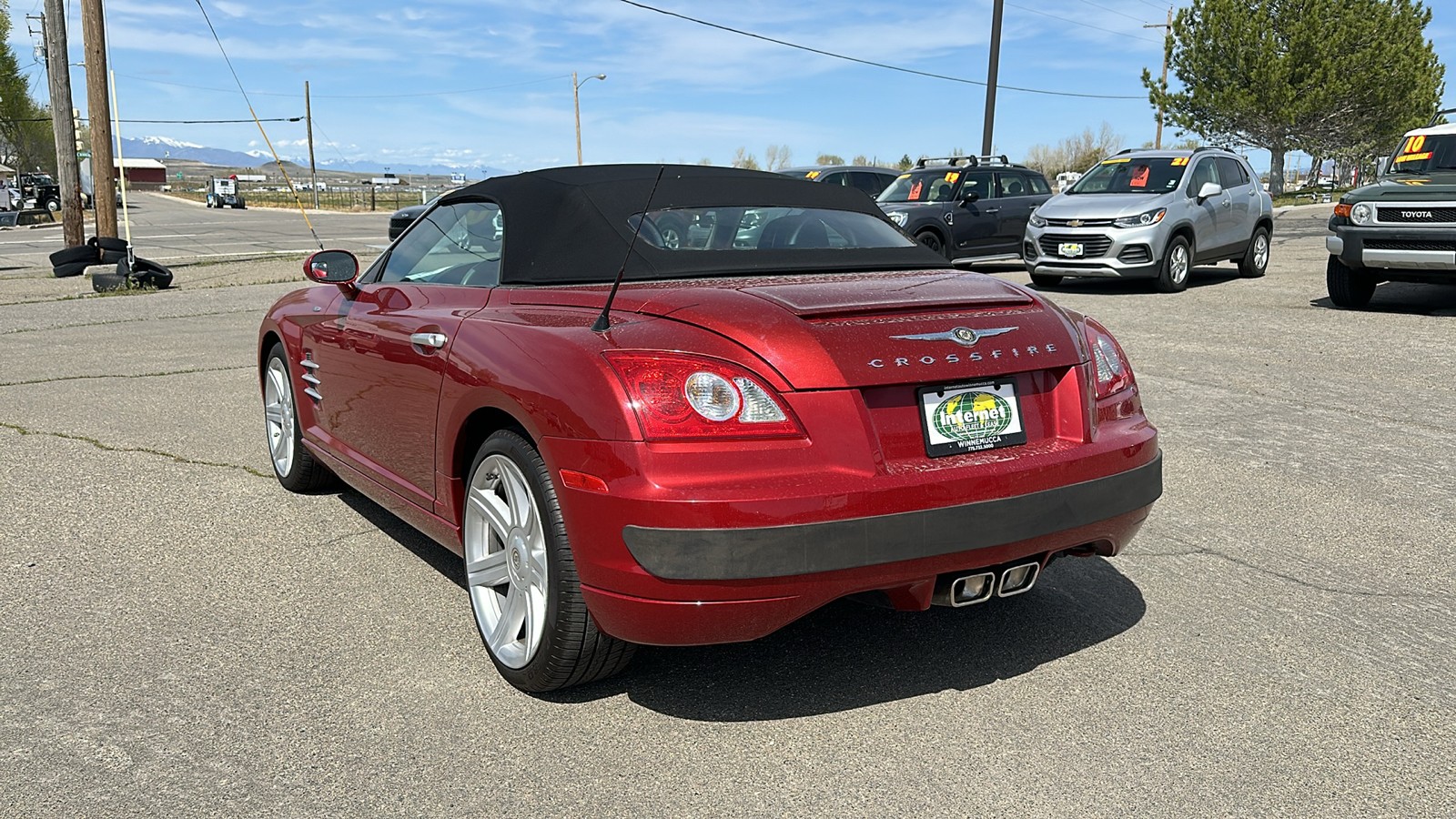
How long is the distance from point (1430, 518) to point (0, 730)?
525 centimetres

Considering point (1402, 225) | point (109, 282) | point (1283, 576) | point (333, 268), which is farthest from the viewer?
point (109, 282)

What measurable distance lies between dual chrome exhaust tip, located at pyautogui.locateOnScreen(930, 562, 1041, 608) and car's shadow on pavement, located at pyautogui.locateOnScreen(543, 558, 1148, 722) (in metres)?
0.33

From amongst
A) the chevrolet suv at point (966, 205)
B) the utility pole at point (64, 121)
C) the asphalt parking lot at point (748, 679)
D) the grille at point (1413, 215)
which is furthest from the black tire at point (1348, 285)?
the utility pole at point (64, 121)

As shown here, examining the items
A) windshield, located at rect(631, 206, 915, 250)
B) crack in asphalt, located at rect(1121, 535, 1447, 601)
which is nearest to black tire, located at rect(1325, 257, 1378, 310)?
crack in asphalt, located at rect(1121, 535, 1447, 601)

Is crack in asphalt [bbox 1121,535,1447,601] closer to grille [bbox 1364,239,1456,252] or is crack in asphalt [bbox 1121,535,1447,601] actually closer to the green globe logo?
the green globe logo

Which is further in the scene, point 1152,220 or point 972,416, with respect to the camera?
point 1152,220

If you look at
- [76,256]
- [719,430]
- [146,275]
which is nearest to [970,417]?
[719,430]

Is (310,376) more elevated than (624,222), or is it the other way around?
(624,222)

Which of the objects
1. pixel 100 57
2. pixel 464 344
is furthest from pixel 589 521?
pixel 100 57

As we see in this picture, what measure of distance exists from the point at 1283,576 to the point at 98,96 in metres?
20.4

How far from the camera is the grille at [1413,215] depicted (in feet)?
35.8

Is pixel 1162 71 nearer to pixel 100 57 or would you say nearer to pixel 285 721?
pixel 100 57

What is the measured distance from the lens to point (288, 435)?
5.50 metres

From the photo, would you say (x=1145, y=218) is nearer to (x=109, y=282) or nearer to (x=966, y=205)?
(x=966, y=205)
